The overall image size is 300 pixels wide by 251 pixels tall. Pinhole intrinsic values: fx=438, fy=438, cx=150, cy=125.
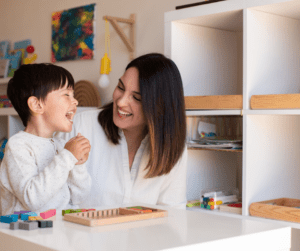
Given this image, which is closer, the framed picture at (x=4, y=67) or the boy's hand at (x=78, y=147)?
the boy's hand at (x=78, y=147)

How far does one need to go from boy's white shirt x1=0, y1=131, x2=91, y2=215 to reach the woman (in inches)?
6.2

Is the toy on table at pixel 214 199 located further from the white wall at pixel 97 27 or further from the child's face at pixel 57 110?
the white wall at pixel 97 27

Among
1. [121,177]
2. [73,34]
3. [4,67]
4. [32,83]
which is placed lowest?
[121,177]

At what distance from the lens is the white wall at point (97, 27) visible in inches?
93.1

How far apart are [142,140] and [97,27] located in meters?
1.27

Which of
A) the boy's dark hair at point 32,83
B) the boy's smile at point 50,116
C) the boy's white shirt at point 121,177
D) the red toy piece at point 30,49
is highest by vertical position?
the red toy piece at point 30,49

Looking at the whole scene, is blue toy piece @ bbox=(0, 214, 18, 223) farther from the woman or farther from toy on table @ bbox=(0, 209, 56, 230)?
the woman

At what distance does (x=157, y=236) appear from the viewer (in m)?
0.76

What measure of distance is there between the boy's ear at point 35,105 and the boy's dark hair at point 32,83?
13 millimetres

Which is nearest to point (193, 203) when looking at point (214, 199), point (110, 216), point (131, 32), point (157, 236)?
point (214, 199)

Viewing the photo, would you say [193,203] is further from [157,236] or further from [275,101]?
[157,236]

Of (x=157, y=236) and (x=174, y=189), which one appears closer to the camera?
(x=157, y=236)

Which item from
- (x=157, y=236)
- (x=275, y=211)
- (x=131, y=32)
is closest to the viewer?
(x=157, y=236)

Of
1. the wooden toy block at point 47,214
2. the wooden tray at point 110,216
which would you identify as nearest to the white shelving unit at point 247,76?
the wooden tray at point 110,216
